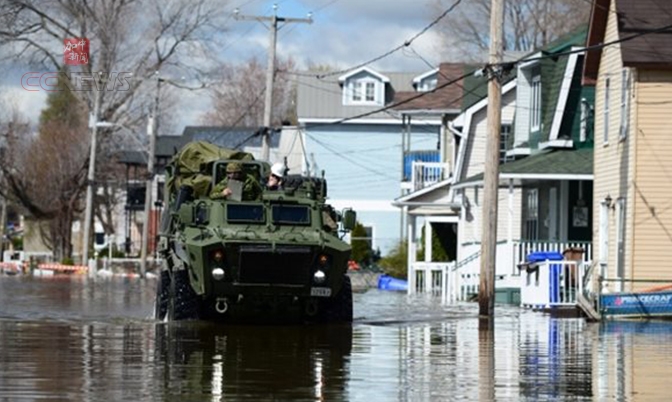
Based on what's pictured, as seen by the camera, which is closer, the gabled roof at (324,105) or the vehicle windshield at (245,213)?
the vehicle windshield at (245,213)

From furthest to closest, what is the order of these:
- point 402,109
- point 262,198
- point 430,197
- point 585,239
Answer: point 402,109
point 430,197
point 585,239
point 262,198

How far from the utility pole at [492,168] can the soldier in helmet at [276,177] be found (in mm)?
4633

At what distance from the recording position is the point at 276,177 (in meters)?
26.3

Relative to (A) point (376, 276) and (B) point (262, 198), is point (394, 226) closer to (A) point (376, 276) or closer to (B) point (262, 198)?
(A) point (376, 276)

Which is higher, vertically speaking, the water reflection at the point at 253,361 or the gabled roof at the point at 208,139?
the gabled roof at the point at 208,139

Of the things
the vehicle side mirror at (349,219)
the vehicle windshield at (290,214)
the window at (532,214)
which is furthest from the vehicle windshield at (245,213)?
the window at (532,214)

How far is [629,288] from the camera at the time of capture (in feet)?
111

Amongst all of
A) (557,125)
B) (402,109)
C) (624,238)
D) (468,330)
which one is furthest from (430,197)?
(468,330)

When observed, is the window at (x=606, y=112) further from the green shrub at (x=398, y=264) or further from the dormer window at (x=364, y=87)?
the dormer window at (x=364, y=87)

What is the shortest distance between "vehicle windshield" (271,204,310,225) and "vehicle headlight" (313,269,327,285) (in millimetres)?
882

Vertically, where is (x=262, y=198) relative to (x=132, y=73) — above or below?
below

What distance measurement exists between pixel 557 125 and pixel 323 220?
17.1m

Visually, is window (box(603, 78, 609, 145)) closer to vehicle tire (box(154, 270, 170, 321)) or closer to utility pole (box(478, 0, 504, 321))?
utility pole (box(478, 0, 504, 321))

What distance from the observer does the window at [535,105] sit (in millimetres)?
43312
